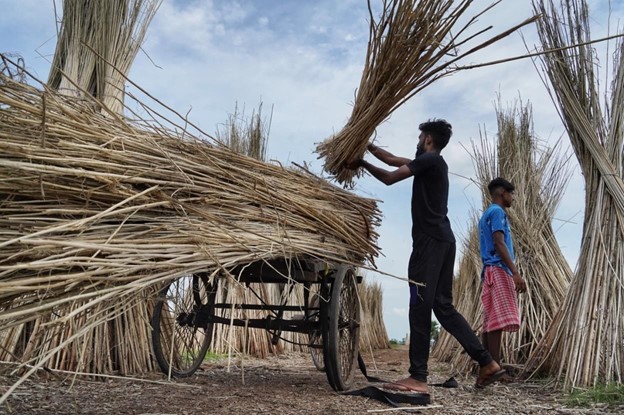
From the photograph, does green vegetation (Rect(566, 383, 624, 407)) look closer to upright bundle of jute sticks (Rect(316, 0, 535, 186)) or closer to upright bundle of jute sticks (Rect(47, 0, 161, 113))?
upright bundle of jute sticks (Rect(316, 0, 535, 186))

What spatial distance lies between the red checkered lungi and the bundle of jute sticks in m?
2.05

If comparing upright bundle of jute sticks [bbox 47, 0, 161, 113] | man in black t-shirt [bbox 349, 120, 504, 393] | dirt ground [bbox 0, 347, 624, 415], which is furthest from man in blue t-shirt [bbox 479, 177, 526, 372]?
upright bundle of jute sticks [bbox 47, 0, 161, 113]

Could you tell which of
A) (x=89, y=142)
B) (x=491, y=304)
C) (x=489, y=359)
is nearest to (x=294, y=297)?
(x=491, y=304)

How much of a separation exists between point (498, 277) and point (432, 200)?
113 cm

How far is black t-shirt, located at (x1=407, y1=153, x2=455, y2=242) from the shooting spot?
11.0 feet

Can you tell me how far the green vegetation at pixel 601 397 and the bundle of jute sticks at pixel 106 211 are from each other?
1.81 m

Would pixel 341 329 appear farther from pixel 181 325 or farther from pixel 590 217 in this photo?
pixel 590 217

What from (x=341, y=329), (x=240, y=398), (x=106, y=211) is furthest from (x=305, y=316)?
(x=106, y=211)

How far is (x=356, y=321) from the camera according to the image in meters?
3.69

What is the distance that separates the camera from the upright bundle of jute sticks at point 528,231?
4.72 m

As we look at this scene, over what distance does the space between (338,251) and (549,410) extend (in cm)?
137

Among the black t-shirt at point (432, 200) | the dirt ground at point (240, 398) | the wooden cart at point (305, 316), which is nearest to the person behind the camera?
the dirt ground at point (240, 398)

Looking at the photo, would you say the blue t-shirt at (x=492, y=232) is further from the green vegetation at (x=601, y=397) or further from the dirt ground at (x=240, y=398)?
the green vegetation at (x=601, y=397)

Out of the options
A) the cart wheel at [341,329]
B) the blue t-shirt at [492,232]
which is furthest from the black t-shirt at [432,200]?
the blue t-shirt at [492,232]
